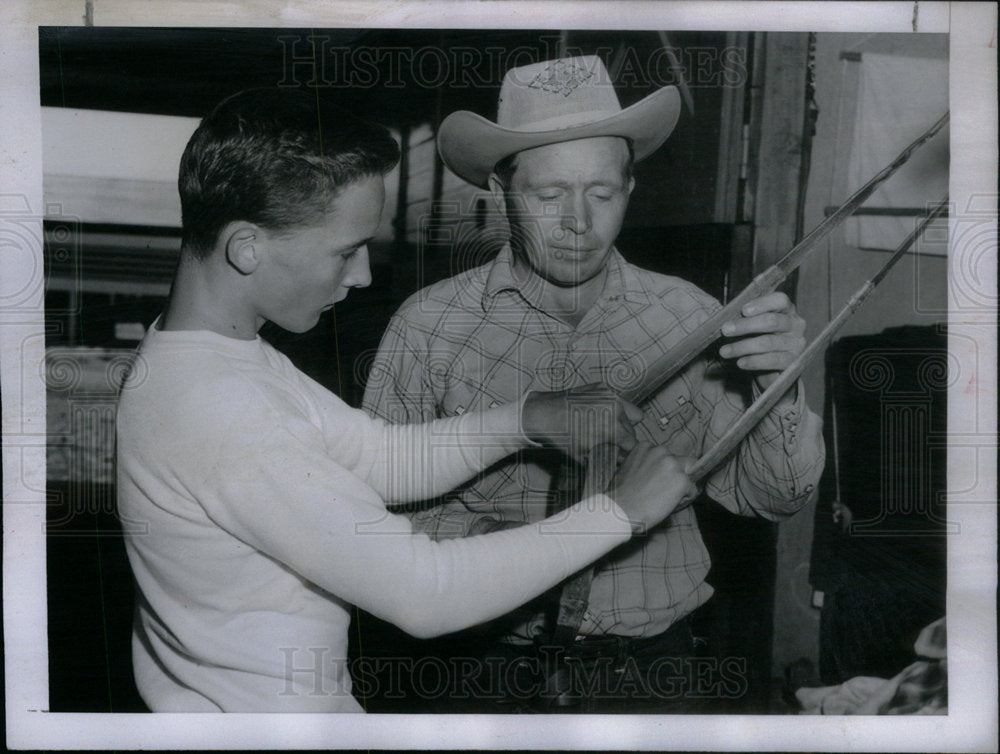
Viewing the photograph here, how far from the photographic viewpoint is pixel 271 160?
250 centimetres

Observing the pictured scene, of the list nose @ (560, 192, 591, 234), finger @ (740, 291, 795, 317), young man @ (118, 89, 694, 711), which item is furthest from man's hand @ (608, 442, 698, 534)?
nose @ (560, 192, 591, 234)

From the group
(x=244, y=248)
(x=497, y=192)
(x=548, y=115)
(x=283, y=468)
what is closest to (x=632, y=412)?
(x=497, y=192)

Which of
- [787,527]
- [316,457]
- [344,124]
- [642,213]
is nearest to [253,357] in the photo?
[316,457]

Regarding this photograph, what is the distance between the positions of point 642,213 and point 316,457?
1.11 metres

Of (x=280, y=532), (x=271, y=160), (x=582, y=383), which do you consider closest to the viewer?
(x=280, y=532)

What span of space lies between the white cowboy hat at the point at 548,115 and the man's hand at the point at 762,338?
0.53 meters

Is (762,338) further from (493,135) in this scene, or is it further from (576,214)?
(493,135)

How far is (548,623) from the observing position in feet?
8.61

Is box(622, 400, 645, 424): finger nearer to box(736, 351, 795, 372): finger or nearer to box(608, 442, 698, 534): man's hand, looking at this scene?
box(608, 442, 698, 534): man's hand

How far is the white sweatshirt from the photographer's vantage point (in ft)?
7.87

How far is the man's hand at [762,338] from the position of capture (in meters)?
2.59

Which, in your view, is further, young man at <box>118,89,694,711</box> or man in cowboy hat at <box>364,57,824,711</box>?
man in cowboy hat at <box>364,57,824,711</box>

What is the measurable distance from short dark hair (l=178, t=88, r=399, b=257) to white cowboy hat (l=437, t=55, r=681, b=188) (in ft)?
0.67

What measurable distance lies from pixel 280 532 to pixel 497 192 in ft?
3.56
